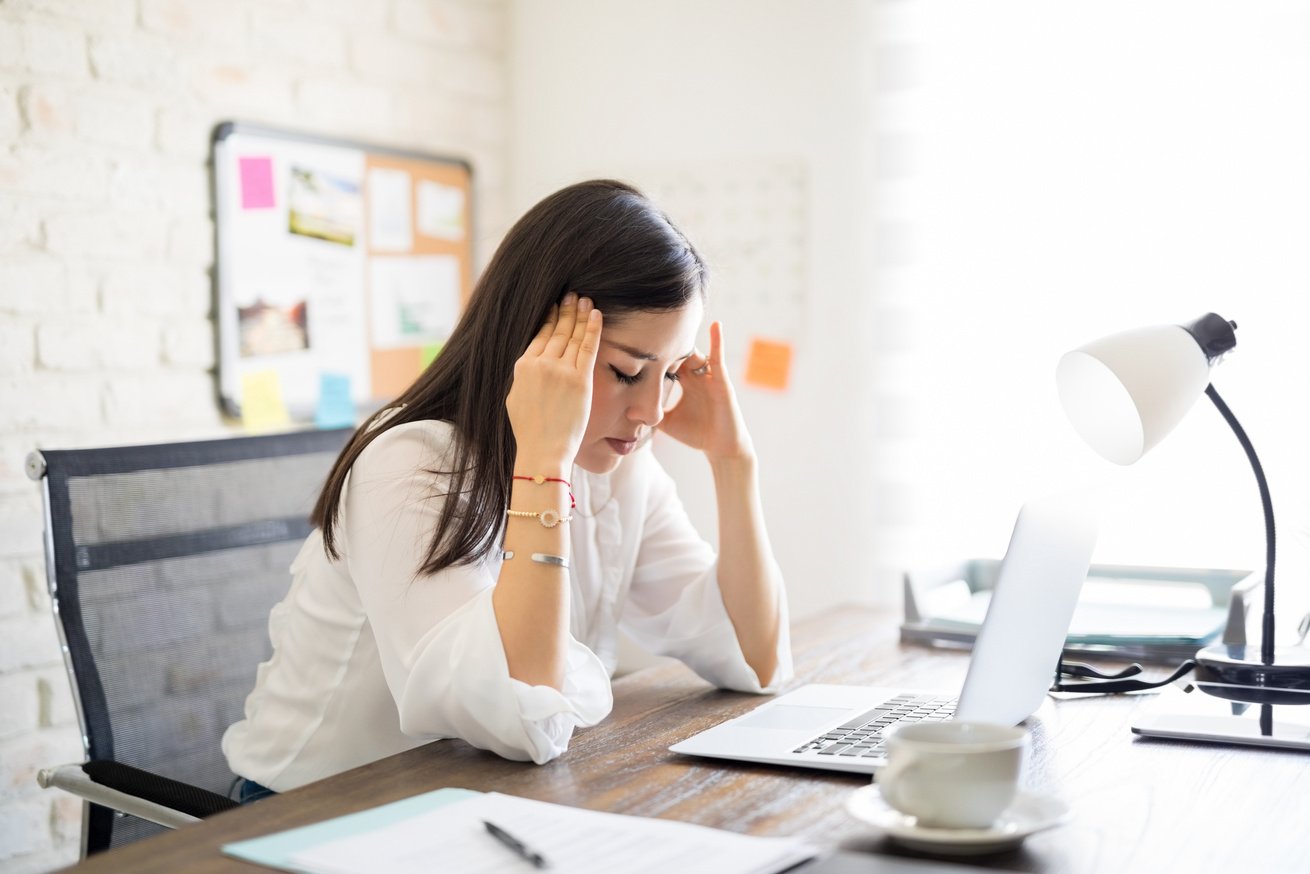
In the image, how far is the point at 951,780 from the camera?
83 centimetres

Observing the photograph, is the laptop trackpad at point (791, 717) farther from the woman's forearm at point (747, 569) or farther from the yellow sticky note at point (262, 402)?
the yellow sticky note at point (262, 402)

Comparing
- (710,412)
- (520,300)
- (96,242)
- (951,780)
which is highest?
(96,242)

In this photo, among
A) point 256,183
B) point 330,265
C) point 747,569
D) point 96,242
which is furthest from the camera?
point 330,265

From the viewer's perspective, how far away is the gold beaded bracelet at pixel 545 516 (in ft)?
3.88

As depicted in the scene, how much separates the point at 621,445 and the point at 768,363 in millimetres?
1369

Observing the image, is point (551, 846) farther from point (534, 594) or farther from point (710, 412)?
point (710, 412)

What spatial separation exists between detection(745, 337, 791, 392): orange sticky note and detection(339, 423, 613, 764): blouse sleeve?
1.50 meters

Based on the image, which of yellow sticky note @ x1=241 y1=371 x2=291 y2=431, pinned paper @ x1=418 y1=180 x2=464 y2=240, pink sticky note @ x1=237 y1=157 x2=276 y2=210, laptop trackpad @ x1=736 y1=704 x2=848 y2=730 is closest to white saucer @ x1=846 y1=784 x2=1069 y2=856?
laptop trackpad @ x1=736 y1=704 x2=848 y2=730

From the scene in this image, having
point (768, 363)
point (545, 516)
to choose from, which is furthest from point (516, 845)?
point (768, 363)

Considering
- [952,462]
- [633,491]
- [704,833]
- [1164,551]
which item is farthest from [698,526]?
[704,833]

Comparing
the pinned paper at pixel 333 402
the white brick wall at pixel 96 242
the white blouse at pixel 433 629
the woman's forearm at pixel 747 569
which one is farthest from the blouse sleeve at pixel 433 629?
the pinned paper at pixel 333 402

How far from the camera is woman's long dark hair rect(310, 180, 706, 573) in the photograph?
1308 millimetres

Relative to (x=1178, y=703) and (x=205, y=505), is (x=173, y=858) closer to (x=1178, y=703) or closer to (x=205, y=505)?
(x=205, y=505)

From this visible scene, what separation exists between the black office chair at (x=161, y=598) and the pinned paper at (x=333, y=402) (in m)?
0.92
